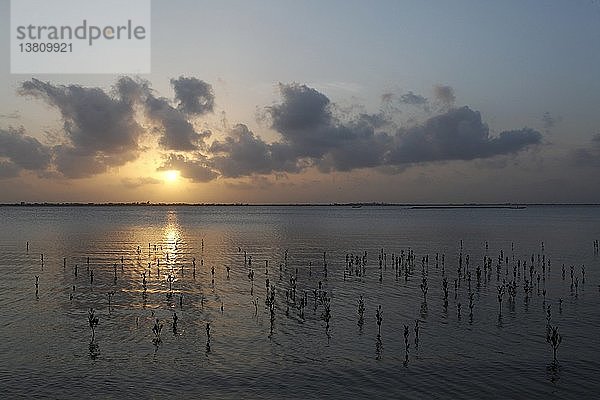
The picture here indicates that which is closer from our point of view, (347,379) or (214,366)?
(347,379)

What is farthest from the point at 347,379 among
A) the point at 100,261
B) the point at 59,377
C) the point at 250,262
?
the point at 100,261

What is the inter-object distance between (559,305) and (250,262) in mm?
38058

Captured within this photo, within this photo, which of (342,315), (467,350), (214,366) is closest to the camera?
(214,366)

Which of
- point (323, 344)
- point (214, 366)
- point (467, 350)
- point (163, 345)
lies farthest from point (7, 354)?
point (467, 350)

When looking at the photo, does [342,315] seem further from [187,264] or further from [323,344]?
[187,264]

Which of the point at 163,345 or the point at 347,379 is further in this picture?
the point at 163,345

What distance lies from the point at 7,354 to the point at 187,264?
40.6 meters

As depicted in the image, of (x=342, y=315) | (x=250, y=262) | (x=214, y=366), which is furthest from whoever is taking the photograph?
(x=250, y=262)

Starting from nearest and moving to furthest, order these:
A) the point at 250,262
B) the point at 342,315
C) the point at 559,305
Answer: the point at 342,315, the point at 559,305, the point at 250,262

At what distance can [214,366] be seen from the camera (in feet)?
93.2

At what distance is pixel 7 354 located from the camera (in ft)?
98.7

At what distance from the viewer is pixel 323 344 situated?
32.1 m

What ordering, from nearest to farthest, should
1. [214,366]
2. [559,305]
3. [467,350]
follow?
[214,366], [467,350], [559,305]

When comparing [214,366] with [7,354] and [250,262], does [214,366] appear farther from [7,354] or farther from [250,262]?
[250,262]
